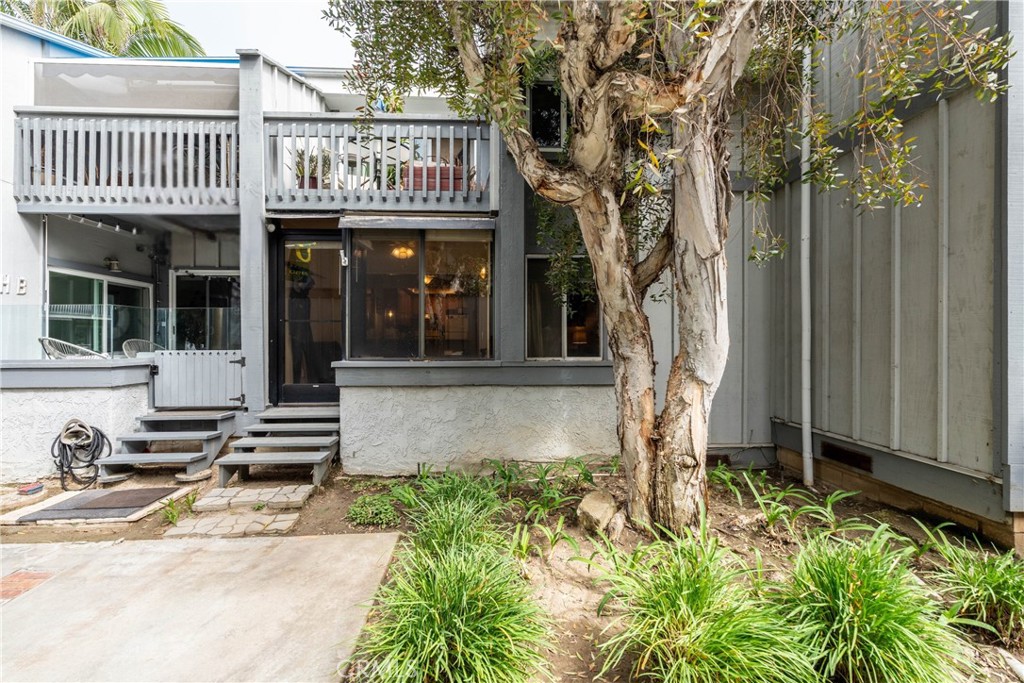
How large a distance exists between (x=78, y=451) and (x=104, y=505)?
132cm

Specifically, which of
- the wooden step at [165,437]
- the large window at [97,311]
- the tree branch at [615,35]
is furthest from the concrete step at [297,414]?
the tree branch at [615,35]

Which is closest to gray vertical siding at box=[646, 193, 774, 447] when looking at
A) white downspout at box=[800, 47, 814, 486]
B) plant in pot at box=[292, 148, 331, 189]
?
white downspout at box=[800, 47, 814, 486]

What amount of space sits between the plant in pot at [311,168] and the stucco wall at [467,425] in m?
2.93

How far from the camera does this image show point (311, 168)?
5.80 m

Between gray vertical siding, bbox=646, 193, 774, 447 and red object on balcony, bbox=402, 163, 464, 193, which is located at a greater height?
red object on balcony, bbox=402, 163, 464, 193

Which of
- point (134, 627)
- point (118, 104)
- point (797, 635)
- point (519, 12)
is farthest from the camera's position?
point (118, 104)

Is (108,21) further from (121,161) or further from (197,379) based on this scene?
(197,379)

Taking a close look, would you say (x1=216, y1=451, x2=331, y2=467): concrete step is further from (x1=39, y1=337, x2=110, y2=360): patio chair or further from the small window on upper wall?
the small window on upper wall

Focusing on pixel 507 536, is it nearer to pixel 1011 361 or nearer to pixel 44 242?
pixel 1011 361

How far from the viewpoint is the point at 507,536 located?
3.21 meters

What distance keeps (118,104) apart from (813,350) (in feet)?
34.9

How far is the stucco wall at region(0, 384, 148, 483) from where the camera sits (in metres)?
5.04

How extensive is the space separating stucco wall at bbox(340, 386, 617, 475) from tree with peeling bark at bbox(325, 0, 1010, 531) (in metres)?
1.72

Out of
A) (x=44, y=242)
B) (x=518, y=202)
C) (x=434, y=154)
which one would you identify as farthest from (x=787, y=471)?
(x=44, y=242)
